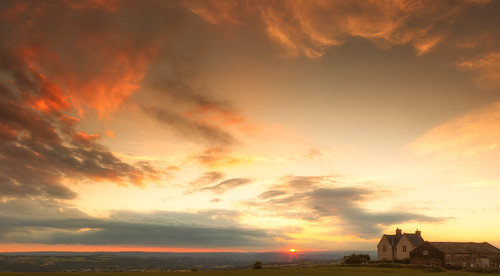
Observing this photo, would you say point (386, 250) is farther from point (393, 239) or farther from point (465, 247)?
point (465, 247)

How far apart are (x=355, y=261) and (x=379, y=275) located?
1923 inches

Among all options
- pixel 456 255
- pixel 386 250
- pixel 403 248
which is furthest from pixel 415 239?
pixel 456 255

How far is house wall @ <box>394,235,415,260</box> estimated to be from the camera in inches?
4290

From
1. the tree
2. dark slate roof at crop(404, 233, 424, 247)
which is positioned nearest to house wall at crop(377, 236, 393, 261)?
dark slate roof at crop(404, 233, 424, 247)

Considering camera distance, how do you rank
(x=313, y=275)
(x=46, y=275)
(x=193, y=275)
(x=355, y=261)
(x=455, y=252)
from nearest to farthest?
(x=46, y=275), (x=193, y=275), (x=313, y=275), (x=455, y=252), (x=355, y=261)

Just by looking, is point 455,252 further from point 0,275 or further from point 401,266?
point 0,275

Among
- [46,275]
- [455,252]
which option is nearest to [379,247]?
[455,252]

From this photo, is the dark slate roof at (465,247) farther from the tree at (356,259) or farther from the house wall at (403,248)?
the tree at (356,259)

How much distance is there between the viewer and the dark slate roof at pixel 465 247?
298ft

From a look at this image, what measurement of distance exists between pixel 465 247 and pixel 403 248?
20729mm

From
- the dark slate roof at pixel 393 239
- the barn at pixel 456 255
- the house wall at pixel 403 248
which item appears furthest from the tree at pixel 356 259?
the dark slate roof at pixel 393 239

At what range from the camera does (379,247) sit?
123 m

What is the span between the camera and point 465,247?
94625 mm

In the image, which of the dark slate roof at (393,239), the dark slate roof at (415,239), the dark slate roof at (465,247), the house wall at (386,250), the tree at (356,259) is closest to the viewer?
the dark slate roof at (465,247)
